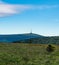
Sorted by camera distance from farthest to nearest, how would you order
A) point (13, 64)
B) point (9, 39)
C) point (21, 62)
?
point (9, 39) → point (21, 62) → point (13, 64)

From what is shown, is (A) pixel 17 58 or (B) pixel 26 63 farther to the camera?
(A) pixel 17 58

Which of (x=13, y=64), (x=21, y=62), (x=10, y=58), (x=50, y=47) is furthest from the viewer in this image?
(x=50, y=47)

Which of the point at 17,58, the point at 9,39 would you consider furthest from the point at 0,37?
the point at 17,58

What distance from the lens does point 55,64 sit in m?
30.0

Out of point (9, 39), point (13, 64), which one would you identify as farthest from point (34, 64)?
point (9, 39)

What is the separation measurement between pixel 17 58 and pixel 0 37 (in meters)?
40.4

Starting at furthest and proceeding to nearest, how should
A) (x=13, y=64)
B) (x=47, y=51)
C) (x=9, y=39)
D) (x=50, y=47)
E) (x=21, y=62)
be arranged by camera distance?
(x=9, y=39)
(x=50, y=47)
(x=47, y=51)
(x=21, y=62)
(x=13, y=64)

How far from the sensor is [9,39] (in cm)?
7138

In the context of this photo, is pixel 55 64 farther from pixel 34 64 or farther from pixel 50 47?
pixel 50 47

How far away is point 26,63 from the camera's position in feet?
100

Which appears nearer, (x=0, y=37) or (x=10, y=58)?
(x=10, y=58)

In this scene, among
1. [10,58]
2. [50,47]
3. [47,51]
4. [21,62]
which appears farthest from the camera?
[50,47]

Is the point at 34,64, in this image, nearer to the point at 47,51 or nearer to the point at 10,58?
the point at 10,58

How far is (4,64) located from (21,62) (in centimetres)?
277
